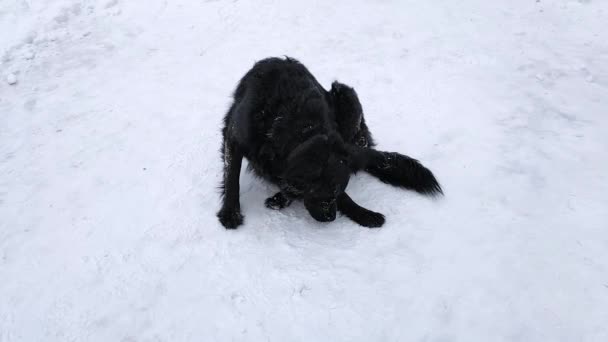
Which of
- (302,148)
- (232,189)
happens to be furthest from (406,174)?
(232,189)

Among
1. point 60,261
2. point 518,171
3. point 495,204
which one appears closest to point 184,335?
point 60,261

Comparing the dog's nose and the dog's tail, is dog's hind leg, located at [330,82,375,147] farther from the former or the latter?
the dog's nose

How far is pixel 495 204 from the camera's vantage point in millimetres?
3939

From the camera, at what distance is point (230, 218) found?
380 cm

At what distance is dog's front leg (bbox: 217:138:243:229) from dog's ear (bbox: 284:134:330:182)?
2.47ft

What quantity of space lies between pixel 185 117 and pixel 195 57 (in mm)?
1661

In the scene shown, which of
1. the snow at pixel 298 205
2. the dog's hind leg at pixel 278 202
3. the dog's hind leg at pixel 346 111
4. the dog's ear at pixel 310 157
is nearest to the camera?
the snow at pixel 298 205

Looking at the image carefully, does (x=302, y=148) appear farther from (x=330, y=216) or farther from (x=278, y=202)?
(x=278, y=202)

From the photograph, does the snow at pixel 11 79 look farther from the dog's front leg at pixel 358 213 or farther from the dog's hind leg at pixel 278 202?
the dog's front leg at pixel 358 213

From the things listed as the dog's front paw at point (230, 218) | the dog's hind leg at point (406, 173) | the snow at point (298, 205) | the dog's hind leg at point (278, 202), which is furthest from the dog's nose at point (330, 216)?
the dog's front paw at point (230, 218)

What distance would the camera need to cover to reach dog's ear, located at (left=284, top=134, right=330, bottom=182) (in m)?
3.21

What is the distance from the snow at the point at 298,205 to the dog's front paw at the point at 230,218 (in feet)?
0.23

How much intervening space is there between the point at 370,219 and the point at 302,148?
1.07 metres

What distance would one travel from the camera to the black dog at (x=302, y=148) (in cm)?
335
